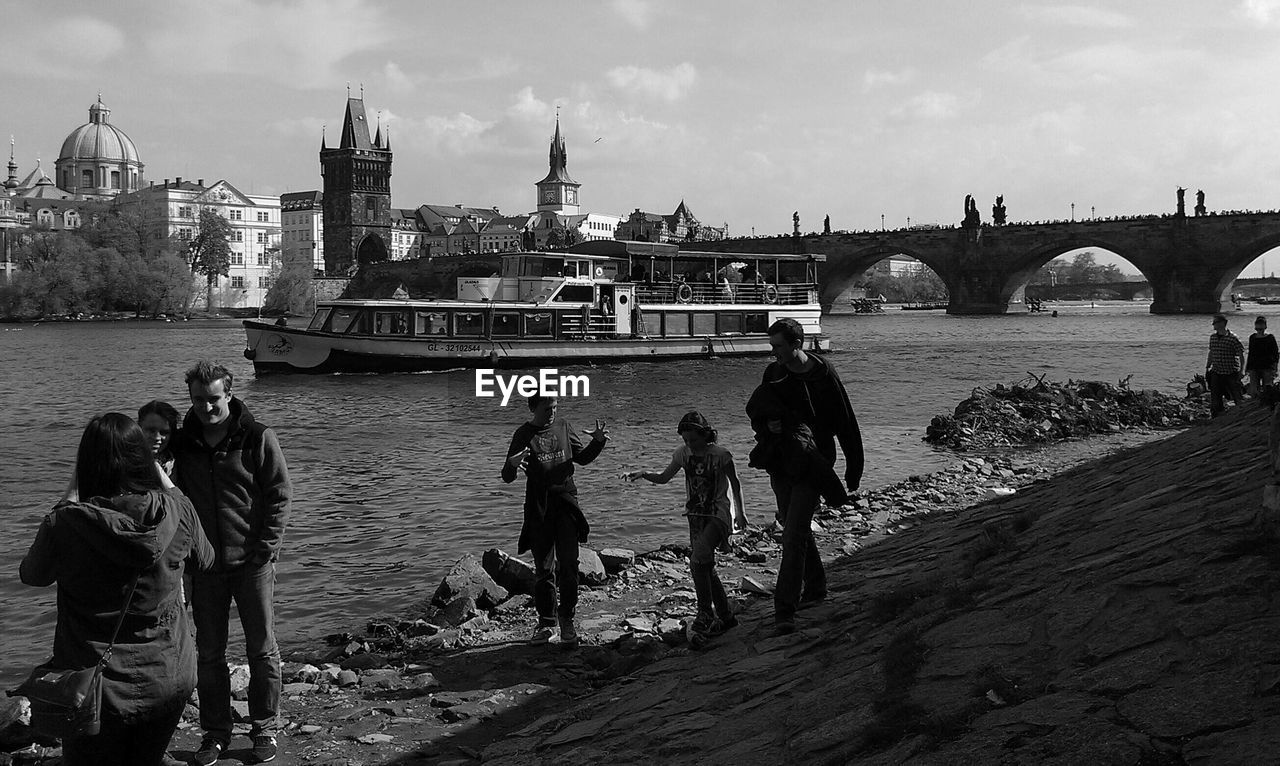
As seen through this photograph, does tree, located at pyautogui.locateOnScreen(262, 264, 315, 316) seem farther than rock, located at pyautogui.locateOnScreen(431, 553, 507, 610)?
Yes

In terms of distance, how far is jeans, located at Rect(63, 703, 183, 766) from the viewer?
4055 millimetres

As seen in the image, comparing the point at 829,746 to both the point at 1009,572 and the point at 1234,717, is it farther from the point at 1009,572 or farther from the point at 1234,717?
the point at 1009,572

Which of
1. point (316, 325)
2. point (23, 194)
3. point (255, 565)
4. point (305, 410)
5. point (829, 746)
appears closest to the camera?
point (829, 746)

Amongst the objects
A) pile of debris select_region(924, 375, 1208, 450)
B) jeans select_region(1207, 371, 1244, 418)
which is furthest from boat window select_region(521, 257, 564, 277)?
jeans select_region(1207, 371, 1244, 418)

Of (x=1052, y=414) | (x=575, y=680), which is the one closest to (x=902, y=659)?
(x=575, y=680)

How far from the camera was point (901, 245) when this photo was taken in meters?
98.7

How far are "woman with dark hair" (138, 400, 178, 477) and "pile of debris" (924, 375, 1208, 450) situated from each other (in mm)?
16291

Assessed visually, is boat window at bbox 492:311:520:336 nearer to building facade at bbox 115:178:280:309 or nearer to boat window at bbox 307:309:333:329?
A: boat window at bbox 307:309:333:329

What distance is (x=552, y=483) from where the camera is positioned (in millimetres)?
7348

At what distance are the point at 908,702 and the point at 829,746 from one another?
0.37 meters

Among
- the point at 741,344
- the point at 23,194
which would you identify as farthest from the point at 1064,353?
the point at 23,194

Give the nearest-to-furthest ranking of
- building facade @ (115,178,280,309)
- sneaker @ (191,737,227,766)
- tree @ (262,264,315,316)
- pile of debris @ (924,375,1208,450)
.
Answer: sneaker @ (191,737,227,766) → pile of debris @ (924,375,1208,450) → tree @ (262,264,315,316) → building facade @ (115,178,280,309)

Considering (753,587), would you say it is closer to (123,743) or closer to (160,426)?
(160,426)

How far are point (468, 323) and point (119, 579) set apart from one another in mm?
36203
